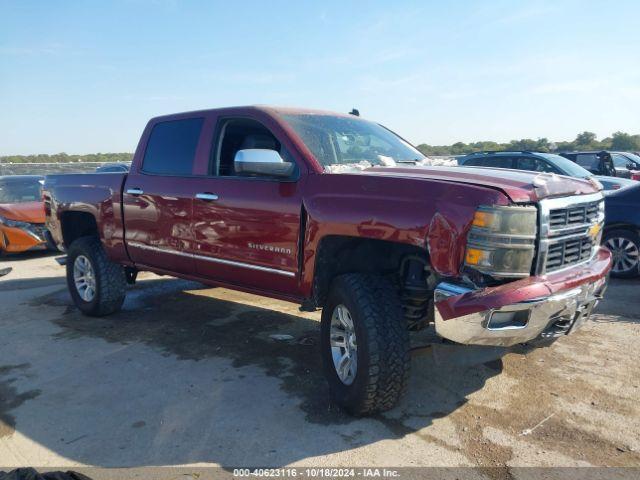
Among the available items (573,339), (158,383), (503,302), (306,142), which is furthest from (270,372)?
(573,339)

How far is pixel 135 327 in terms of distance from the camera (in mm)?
5496

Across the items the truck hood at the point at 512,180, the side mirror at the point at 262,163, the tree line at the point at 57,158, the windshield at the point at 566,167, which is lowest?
the tree line at the point at 57,158

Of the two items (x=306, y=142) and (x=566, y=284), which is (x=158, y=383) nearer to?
(x=306, y=142)

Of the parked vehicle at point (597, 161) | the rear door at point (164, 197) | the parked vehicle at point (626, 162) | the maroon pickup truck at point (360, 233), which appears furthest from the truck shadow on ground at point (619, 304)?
the parked vehicle at point (626, 162)

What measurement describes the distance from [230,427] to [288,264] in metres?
1.17

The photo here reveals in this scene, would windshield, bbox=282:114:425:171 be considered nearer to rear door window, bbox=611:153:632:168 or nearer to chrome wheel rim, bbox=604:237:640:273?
chrome wheel rim, bbox=604:237:640:273

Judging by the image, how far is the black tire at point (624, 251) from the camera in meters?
7.00

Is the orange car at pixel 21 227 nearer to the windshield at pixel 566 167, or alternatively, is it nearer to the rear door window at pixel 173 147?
the rear door window at pixel 173 147

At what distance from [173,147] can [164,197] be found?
1.65 ft

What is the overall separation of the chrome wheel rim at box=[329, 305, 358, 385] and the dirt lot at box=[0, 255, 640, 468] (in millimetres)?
269

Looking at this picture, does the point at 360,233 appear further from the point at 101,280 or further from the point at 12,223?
the point at 12,223

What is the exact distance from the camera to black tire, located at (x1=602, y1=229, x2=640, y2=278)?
7000 mm

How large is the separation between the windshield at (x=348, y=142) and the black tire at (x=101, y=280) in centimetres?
278

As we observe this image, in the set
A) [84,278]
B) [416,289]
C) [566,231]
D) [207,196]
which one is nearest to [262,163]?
[207,196]
